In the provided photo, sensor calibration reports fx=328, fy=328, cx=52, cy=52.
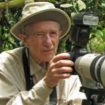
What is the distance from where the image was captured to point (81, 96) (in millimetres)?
1961

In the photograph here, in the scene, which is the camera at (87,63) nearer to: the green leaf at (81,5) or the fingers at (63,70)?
the fingers at (63,70)

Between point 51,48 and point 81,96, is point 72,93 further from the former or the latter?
point 51,48

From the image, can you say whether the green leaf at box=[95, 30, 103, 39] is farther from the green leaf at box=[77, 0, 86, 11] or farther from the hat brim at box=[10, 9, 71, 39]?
the hat brim at box=[10, 9, 71, 39]

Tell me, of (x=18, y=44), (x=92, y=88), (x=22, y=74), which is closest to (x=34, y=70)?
(x=22, y=74)

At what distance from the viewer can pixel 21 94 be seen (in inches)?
67.0

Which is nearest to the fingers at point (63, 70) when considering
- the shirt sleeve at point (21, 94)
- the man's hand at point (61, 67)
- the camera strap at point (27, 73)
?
the man's hand at point (61, 67)

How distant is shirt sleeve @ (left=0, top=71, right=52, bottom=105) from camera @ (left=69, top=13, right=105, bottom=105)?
0.23 meters

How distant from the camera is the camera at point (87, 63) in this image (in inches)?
61.4

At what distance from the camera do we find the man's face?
1.78m

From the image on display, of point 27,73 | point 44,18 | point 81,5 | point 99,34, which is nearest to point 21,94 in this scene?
point 27,73

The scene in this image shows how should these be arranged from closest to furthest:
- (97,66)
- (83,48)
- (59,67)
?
(59,67) < (97,66) < (83,48)

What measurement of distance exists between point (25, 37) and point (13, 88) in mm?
321

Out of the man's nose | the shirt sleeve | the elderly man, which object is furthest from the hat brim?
the shirt sleeve

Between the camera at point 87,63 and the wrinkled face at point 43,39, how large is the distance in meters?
0.11
